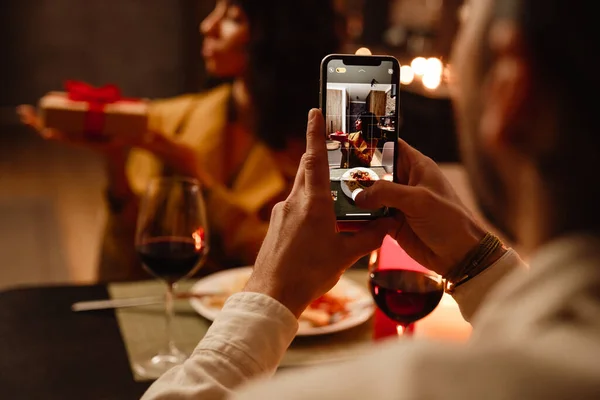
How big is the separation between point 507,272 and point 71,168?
190 inches

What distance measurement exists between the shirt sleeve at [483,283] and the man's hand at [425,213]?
31 mm

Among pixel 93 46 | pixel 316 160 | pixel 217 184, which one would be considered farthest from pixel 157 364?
pixel 93 46

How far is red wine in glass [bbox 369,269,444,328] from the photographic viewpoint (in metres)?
0.87

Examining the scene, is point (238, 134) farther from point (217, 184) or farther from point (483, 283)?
point (483, 283)

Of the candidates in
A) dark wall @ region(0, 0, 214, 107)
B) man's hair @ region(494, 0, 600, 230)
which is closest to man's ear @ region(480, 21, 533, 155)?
man's hair @ region(494, 0, 600, 230)

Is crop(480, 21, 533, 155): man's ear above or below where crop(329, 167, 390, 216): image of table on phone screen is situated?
above

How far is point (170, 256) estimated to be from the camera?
1047 millimetres

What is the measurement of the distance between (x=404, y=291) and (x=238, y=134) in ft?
4.35

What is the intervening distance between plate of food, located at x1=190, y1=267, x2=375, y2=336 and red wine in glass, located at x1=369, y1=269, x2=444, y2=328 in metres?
0.20

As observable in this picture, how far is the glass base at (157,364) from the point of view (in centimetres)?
95

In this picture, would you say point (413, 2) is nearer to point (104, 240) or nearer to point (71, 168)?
point (71, 168)

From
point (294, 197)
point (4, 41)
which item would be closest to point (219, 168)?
point (294, 197)

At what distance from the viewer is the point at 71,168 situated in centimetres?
520

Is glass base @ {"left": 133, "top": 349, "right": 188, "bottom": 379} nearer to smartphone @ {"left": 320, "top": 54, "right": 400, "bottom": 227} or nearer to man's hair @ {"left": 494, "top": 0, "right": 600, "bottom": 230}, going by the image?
smartphone @ {"left": 320, "top": 54, "right": 400, "bottom": 227}
